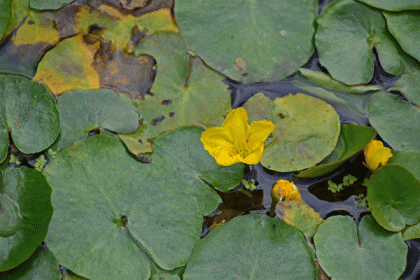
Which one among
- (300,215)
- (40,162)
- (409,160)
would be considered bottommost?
(300,215)

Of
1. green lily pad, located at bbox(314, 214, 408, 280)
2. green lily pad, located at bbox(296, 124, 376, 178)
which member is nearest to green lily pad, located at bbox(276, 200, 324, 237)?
green lily pad, located at bbox(314, 214, 408, 280)

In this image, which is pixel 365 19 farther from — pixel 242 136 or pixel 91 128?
pixel 91 128

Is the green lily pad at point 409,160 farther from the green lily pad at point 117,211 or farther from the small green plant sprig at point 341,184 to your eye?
the green lily pad at point 117,211

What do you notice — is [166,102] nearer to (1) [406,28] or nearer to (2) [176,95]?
(2) [176,95]

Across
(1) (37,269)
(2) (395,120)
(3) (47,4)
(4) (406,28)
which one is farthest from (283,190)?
(3) (47,4)

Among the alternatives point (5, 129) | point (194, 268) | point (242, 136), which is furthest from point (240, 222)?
point (5, 129)
